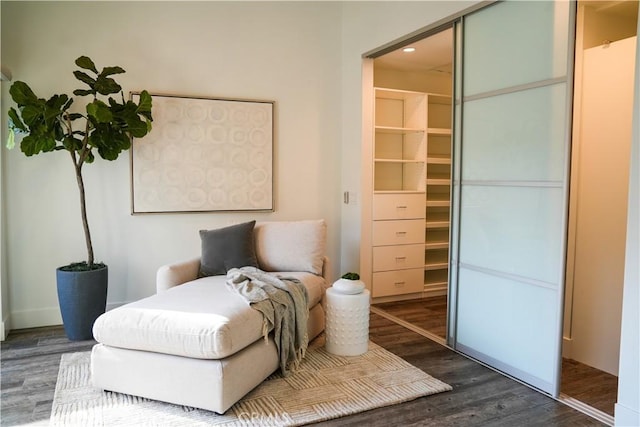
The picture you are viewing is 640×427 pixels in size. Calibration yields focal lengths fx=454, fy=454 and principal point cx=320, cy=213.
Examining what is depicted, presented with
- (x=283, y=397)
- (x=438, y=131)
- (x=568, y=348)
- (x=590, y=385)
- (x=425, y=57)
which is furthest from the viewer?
(x=438, y=131)

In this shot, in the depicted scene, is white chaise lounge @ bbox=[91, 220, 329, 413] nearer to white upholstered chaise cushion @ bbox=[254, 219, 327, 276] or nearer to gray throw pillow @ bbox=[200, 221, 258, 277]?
gray throw pillow @ bbox=[200, 221, 258, 277]

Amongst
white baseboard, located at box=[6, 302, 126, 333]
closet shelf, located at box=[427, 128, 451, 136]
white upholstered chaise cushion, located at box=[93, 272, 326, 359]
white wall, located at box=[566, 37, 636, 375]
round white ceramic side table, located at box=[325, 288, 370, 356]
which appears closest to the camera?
white upholstered chaise cushion, located at box=[93, 272, 326, 359]

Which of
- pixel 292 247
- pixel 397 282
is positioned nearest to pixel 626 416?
pixel 292 247

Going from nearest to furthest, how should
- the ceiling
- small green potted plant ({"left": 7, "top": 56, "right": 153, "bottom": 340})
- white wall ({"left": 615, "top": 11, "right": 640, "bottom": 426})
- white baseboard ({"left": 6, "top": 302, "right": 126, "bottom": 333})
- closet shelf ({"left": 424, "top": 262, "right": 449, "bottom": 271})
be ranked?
1. white wall ({"left": 615, "top": 11, "right": 640, "bottom": 426})
2. small green potted plant ({"left": 7, "top": 56, "right": 153, "bottom": 340})
3. white baseboard ({"left": 6, "top": 302, "right": 126, "bottom": 333})
4. the ceiling
5. closet shelf ({"left": 424, "top": 262, "right": 449, "bottom": 271})

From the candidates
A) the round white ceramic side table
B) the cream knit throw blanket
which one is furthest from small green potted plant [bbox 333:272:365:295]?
the cream knit throw blanket

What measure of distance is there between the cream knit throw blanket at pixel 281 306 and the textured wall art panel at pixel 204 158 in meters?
1.24

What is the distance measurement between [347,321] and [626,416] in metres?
1.58

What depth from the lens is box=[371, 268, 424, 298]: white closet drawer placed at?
4.50m

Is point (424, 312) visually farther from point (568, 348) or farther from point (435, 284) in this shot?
point (568, 348)

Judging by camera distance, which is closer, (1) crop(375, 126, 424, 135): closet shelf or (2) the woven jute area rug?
(2) the woven jute area rug

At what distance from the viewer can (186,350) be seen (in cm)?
229

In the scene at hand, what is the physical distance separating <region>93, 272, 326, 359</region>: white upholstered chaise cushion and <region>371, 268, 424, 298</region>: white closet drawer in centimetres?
213

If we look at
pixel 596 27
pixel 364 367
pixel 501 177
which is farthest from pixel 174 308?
pixel 596 27

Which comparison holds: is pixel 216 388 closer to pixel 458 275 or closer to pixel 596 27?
pixel 458 275
